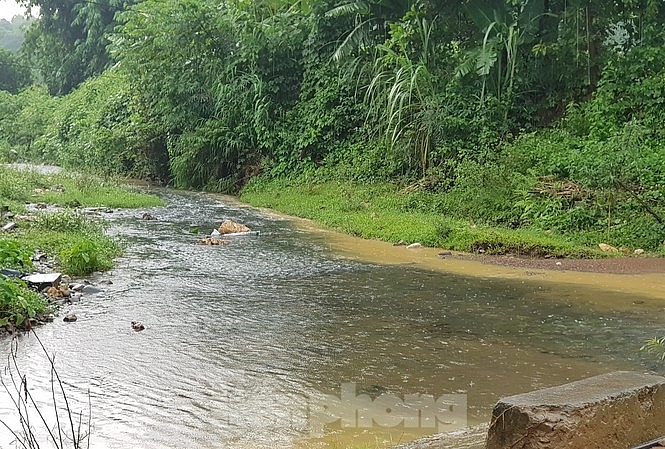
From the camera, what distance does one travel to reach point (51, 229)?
10.2m

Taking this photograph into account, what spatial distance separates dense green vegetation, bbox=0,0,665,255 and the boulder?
694 centimetres

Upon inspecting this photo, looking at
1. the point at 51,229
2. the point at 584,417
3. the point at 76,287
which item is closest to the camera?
the point at 584,417

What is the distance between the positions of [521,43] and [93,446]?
13.3 m

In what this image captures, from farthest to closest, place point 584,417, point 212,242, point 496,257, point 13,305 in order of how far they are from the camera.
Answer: point 212,242 → point 496,257 → point 13,305 → point 584,417

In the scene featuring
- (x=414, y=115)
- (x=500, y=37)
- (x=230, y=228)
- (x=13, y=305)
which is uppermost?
(x=500, y=37)

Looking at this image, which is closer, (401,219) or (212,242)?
(212,242)

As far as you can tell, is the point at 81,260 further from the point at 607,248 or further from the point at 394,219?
the point at 607,248

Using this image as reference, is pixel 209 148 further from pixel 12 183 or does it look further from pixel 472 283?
pixel 472 283

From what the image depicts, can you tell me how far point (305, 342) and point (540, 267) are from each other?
4424mm

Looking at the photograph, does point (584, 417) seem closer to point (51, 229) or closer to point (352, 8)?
point (51, 229)

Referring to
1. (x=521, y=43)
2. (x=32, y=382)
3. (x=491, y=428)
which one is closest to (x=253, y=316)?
(x=32, y=382)

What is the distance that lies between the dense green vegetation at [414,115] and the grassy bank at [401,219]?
1.9 inches

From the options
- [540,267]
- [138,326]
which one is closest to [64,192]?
[138,326]

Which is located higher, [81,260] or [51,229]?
[51,229]
